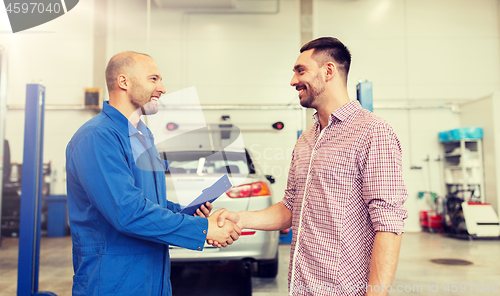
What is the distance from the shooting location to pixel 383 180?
3.43 ft

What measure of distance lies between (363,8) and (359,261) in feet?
24.3

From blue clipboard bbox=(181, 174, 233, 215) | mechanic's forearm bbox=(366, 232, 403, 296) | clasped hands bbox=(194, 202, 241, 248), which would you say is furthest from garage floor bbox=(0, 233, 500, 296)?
mechanic's forearm bbox=(366, 232, 403, 296)

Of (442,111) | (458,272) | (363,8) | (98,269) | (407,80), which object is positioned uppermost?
(363,8)

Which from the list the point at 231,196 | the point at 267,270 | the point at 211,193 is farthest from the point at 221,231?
the point at 267,270

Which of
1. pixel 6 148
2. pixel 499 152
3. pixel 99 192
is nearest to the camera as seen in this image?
pixel 99 192

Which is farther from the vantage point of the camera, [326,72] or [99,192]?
[326,72]

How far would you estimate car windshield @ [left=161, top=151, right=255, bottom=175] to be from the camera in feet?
9.18

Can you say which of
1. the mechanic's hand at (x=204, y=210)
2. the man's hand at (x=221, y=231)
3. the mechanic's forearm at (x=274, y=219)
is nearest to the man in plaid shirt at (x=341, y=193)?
the mechanic's forearm at (x=274, y=219)

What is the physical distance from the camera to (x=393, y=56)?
24.1ft

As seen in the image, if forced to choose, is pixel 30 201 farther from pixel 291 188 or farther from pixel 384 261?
pixel 384 261

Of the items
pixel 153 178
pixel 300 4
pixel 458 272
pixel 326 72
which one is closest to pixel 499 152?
pixel 458 272

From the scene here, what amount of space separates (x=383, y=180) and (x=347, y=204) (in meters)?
0.15

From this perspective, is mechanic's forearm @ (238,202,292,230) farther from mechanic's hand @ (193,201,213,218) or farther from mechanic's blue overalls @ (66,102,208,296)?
mechanic's blue overalls @ (66,102,208,296)

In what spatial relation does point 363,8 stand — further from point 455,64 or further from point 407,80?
point 455,64
